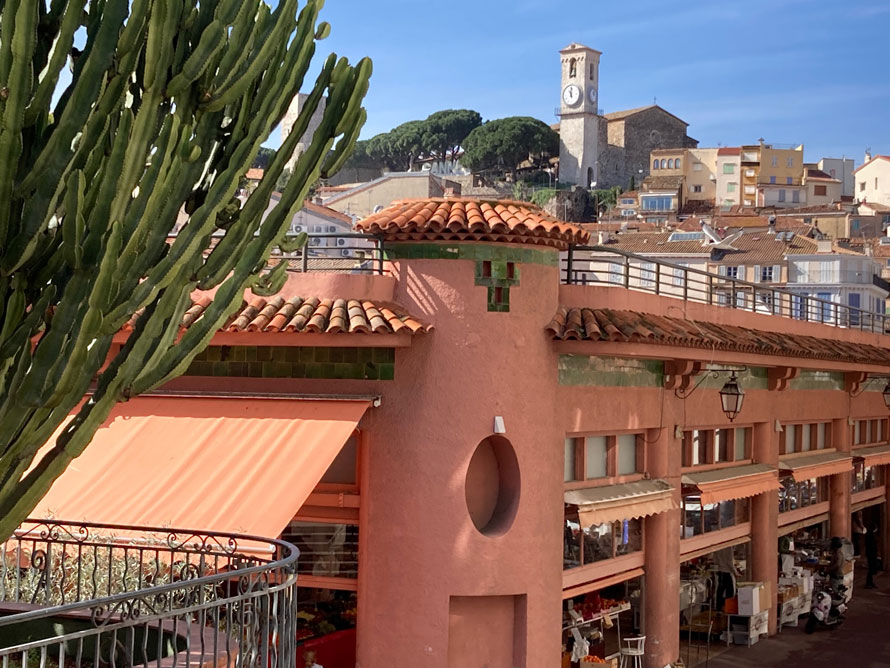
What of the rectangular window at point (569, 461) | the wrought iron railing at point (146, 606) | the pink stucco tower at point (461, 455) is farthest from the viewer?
the rectangular window at point (569, 461)

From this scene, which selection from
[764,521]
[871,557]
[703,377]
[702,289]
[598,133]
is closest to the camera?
[703,377]

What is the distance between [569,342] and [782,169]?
104660 millimetres

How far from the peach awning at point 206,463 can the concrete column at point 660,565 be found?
544cm

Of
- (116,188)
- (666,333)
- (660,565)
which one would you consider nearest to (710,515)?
(660,565)

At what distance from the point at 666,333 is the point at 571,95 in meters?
120

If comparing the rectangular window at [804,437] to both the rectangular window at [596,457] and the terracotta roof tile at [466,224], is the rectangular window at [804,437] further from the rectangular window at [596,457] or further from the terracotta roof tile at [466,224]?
the terracotta roof tile at [466,224]

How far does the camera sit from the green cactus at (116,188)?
20.2 ft

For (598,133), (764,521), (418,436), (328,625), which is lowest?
(328,625)

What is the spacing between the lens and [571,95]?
435 ft

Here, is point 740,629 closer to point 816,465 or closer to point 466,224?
point 816,465

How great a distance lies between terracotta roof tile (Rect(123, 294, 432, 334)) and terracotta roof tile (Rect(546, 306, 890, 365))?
1.85 meters

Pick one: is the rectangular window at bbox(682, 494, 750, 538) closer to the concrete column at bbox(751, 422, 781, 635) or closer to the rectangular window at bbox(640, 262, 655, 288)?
the concrete column at bbox(751, 422, 781, 635)

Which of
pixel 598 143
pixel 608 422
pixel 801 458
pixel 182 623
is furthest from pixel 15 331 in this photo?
pixel 598 143

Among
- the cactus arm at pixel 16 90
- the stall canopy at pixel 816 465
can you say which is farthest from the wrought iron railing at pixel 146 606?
the stall canopy at pixel 816 465
